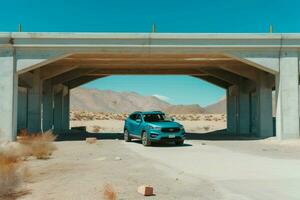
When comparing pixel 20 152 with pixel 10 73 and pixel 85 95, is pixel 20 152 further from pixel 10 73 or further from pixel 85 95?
pixel 85 95

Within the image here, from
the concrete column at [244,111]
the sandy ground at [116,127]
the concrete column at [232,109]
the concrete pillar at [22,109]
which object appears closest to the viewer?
the concrete pillar at [22,109]

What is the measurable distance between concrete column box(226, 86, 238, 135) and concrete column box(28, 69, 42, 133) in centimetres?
1664

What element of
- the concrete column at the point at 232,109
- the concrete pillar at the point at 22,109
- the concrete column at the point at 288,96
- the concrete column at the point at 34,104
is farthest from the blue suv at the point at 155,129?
the concrete column at the point at 232,109

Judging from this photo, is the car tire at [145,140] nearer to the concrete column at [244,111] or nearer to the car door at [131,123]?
the car door at [131,123]

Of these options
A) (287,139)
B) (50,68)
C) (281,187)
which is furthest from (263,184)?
(50,68)

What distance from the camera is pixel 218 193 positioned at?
29.4 ft

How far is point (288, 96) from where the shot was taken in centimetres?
2530

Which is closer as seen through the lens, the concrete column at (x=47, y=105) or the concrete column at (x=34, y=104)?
the concrete column at (x=34, y=104)

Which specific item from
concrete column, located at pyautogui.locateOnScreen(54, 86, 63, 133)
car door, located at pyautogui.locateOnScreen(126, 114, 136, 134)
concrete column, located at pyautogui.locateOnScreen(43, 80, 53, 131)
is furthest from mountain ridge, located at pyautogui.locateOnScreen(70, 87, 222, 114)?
car door, located at pyautogui.locateOnScreen(126, 114, 136, 134)

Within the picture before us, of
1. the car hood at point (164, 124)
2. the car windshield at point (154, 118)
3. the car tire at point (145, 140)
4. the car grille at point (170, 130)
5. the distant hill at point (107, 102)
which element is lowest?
the car tire at point (145, 140)

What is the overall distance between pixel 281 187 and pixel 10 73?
714 inches

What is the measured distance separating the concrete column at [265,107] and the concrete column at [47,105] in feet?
54.6

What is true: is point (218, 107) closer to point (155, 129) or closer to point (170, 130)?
point (170, 130)

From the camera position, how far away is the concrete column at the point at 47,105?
35.9 metres
